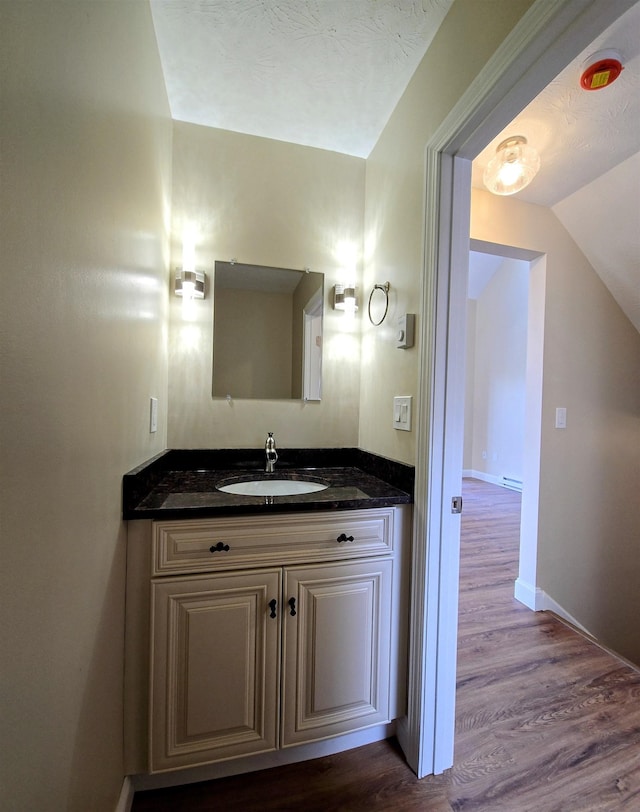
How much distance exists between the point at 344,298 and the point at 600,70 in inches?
47.2

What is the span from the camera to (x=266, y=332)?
1.73 metres

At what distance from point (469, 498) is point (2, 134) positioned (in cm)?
473

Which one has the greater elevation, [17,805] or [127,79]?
[127,79]

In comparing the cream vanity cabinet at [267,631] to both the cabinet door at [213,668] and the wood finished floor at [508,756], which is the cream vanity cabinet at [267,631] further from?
the wood finished floor at [508,756]

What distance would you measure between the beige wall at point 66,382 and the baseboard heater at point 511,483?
193 inches

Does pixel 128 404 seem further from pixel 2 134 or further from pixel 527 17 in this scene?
pixel 527 17

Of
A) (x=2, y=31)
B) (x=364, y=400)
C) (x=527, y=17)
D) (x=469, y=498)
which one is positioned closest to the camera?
(x=2, y=31)

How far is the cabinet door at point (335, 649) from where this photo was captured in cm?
111

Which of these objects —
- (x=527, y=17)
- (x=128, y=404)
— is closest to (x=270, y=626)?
(x=128, y=404)

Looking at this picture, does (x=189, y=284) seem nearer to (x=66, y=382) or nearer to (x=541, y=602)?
(x=66, y=382)

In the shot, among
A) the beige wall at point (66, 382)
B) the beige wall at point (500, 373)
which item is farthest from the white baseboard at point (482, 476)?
the beige wall at point (66, 382)

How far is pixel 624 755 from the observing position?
4.00 ft

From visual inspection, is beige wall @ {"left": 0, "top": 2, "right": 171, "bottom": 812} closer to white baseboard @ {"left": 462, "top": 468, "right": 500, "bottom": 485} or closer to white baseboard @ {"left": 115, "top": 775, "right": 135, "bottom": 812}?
white baseboard @ {"left": 115, "top": 775, "right": 135, "bottom": 812}

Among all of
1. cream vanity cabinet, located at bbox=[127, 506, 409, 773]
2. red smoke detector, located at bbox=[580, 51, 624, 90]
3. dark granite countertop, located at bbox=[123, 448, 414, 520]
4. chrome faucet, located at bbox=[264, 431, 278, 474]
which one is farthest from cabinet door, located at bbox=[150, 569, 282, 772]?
red smoke detector, located at bbox=[580, 51, 624, 90]
